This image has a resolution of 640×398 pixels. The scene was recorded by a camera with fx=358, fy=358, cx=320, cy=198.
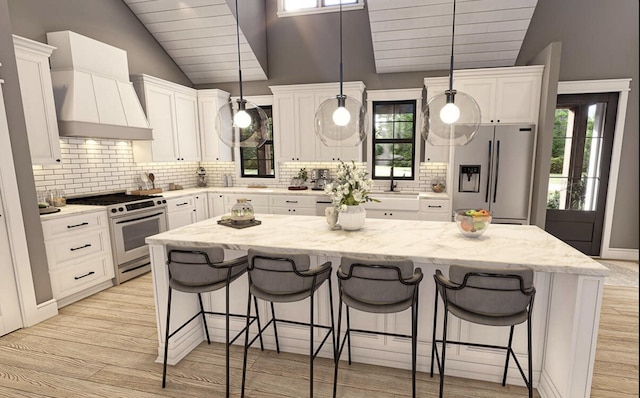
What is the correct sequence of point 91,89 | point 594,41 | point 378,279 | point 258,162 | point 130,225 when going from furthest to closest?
point 258,162
point 594,41
point 130,225
point 91,89
point 378,279

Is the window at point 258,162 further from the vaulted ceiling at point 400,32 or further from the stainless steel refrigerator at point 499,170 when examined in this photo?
the stainless steel refrigerator at point 499,170

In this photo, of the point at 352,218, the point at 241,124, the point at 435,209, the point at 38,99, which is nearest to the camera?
the point at 241,124

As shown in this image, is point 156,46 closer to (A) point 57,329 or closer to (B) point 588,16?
(A) point 57,329

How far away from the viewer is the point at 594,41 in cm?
484

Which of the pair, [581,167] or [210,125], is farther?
[210,125]

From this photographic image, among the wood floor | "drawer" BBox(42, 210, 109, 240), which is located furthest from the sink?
"drawer" BBox(42, 210, 109, 240)

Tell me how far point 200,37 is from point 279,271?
183 inches

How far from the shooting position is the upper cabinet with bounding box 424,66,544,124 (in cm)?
459

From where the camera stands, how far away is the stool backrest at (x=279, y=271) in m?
2.26

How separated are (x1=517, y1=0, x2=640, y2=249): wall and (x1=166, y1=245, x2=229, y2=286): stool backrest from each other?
521 centimetres

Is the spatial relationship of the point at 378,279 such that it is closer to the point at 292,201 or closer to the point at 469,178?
the point at 469,178

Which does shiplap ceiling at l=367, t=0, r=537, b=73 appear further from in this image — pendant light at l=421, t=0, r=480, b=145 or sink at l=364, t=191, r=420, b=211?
pendant light at l=421, t=0, r=480, b=145

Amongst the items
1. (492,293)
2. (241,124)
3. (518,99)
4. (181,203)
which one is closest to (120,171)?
(181,203)

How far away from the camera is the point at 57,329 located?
331cm
